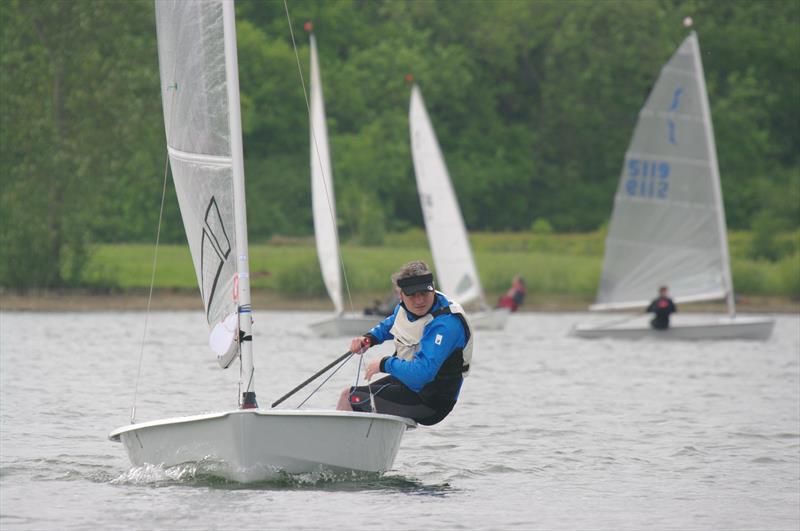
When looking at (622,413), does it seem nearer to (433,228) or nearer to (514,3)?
(433,228)

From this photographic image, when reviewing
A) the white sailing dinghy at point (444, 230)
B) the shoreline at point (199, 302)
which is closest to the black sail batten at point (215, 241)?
the white sailing dinghy at point (444, 230)

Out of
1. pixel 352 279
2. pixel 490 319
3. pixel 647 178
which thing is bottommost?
pixel 490 319

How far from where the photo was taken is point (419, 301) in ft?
38.5

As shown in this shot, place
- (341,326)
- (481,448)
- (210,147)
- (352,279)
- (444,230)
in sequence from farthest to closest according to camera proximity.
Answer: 1. (352,279)
2. (444,230)
3. (341,326)
4. (481,448)
5. (210,147)

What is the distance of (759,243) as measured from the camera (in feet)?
167

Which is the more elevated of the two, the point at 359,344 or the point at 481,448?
the point at 359,344

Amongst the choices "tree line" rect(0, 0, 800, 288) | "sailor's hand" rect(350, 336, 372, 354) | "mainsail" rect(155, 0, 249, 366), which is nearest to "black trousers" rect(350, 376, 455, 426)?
"sailor's hand" rect(350, 336, 372, 354)

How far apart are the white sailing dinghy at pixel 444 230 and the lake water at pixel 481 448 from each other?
19.1 feet

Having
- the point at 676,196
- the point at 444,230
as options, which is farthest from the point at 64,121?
the point at 676,196

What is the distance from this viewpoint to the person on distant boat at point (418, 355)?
457 inches

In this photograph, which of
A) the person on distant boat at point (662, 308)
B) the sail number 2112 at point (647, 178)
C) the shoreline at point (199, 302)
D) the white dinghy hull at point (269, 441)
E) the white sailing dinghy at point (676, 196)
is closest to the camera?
the white dinghy hull at point (269, 441)

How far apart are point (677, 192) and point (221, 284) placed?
22.1 metres

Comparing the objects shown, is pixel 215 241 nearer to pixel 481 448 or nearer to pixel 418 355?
pixel 418 355

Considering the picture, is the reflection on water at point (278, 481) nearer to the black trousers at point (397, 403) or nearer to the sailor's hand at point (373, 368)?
the black trousers at point (397, 403)
